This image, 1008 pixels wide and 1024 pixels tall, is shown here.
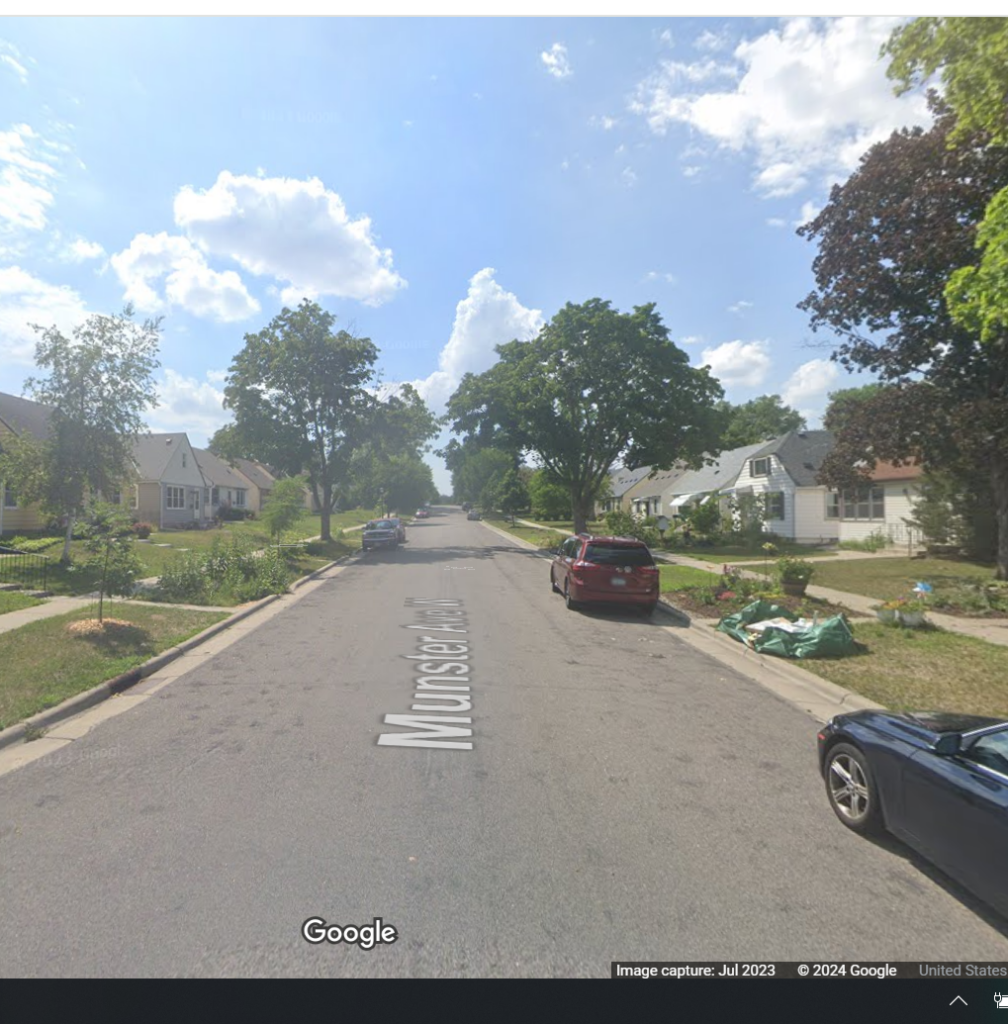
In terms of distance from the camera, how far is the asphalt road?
312cm

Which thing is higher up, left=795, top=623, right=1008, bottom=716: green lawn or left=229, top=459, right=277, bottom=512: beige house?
left=229, top=459, right=277, bottom=512: beige house

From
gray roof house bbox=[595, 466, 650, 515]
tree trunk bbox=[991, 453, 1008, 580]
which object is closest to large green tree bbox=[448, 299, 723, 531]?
tree trunk bbox=[991, 453, 1008, 580]

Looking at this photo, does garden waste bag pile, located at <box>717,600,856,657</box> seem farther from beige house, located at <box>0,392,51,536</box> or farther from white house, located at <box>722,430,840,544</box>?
beige house, located at <box>0,392,51,536</box>

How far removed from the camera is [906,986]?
9.77ft

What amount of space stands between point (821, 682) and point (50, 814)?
25.2 feet

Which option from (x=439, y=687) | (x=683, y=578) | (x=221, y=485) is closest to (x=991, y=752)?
(x=439, y=687)

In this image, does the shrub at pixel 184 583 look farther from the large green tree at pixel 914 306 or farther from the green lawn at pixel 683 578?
the large green tree at pixel 914 306

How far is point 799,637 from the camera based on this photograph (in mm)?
9766

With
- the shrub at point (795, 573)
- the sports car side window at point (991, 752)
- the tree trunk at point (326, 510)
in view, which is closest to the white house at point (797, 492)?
the shrub at point (795, 573)

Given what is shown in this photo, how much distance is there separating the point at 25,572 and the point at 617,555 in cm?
1316

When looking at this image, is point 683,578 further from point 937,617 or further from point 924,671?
Answer: point 924,671

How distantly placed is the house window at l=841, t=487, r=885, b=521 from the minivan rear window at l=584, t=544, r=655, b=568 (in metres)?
18.5

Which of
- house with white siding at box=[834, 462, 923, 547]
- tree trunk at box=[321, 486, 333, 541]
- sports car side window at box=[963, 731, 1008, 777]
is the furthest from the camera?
tree trunk at box=[321, 486, 333, 541]

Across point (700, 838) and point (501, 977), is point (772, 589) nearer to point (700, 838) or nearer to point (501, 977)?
point (700, 838)
